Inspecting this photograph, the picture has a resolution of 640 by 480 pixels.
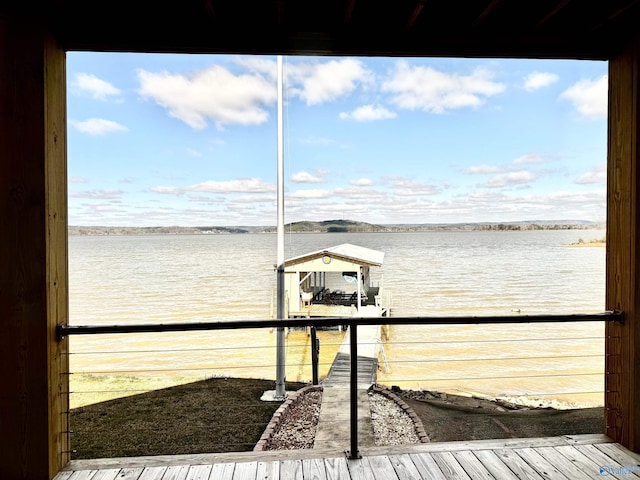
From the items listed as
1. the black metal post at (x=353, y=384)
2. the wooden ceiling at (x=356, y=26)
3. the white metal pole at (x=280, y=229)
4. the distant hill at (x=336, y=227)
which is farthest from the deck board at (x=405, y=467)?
the distant hill at (x=336, y=227)

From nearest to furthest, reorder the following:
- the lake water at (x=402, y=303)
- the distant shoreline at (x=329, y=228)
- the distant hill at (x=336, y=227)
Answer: the lake water at (x=402, y=303) → the distant shoreline at (x=329, y=228) → the distant hill at (x=336, y=227)

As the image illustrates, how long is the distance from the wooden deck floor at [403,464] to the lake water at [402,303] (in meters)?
0.34

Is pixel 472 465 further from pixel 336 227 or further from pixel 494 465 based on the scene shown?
pixel 336 227

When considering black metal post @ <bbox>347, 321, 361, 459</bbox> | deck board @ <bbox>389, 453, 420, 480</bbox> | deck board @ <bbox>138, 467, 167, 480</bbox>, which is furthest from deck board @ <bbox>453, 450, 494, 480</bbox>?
deck board @ <bbox>138, 467, 167, 480</bbox>

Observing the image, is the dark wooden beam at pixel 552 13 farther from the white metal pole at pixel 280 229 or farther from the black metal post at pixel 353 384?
the white metal pole at pixel 280 229

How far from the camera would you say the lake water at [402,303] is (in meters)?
9.55

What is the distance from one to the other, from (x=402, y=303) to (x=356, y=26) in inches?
752

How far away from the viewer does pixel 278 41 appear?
208 centimetres

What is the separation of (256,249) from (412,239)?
15759 mm

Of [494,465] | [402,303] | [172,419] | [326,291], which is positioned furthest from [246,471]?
[402,303]

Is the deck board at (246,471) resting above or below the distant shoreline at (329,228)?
below

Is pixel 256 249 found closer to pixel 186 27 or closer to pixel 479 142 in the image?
pixel 479 142

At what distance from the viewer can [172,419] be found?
22.1ft

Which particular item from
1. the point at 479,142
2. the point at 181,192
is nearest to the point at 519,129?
the point at 479,142
